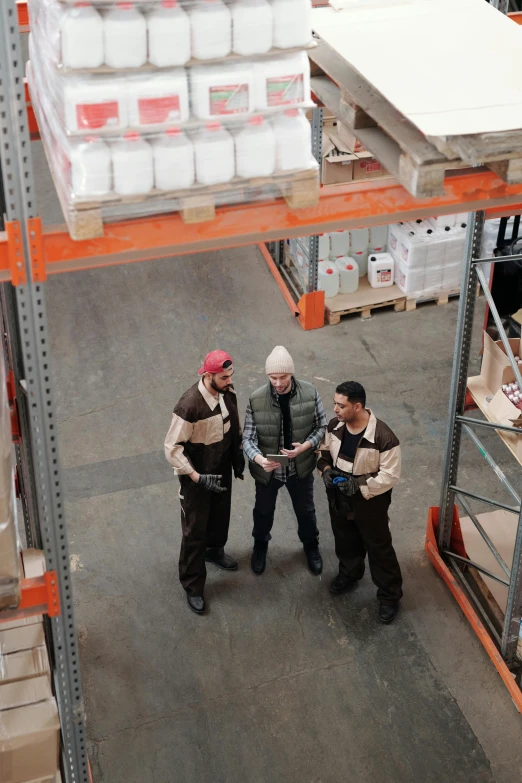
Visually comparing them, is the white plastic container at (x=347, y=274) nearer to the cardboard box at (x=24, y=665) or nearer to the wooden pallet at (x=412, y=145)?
the wooden pallet at (x=412, y=145)

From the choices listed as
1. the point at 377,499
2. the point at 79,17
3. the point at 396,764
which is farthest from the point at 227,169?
the point at 396,764

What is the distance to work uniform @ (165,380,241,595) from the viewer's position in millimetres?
7035

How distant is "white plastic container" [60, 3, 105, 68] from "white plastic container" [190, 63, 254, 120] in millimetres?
416

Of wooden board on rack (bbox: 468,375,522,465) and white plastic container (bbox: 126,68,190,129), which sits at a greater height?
white plastic container (bbox: 126,68,190,129)

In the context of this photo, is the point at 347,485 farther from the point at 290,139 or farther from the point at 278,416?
the point at 290,139

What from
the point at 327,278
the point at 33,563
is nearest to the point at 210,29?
the point at 33,563

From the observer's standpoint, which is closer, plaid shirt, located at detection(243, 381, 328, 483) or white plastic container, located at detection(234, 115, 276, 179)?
white plastic container, located at detection(234, 115, 276, 179)

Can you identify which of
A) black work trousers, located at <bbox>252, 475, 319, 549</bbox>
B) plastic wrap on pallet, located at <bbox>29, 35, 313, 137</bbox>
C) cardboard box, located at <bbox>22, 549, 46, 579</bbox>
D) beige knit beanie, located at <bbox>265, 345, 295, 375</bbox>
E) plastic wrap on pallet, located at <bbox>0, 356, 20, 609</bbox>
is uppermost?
plastic wrap on pallet, located at <bbox>29, 35, 313, 137</bbox>

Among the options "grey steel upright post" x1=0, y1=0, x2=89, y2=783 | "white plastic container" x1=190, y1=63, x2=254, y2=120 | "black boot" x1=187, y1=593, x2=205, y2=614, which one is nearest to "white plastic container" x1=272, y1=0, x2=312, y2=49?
"white plastic container" x1=190, y1=63, x2=254, y2=120

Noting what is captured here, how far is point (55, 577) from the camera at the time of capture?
461cm

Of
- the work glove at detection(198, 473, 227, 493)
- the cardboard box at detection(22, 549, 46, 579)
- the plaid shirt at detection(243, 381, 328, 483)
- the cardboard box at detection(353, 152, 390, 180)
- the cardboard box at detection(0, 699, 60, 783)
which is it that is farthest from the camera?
the cardboard box at detection(353, 152, 390, 180)

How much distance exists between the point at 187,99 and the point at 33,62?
140 cm

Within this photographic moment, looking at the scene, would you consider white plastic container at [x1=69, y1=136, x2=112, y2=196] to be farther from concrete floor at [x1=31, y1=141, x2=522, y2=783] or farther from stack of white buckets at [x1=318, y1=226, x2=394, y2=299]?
stack of white buckets at [x1=318, y1=226, x2=394, y2=299]

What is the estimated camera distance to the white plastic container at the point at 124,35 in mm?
3656
